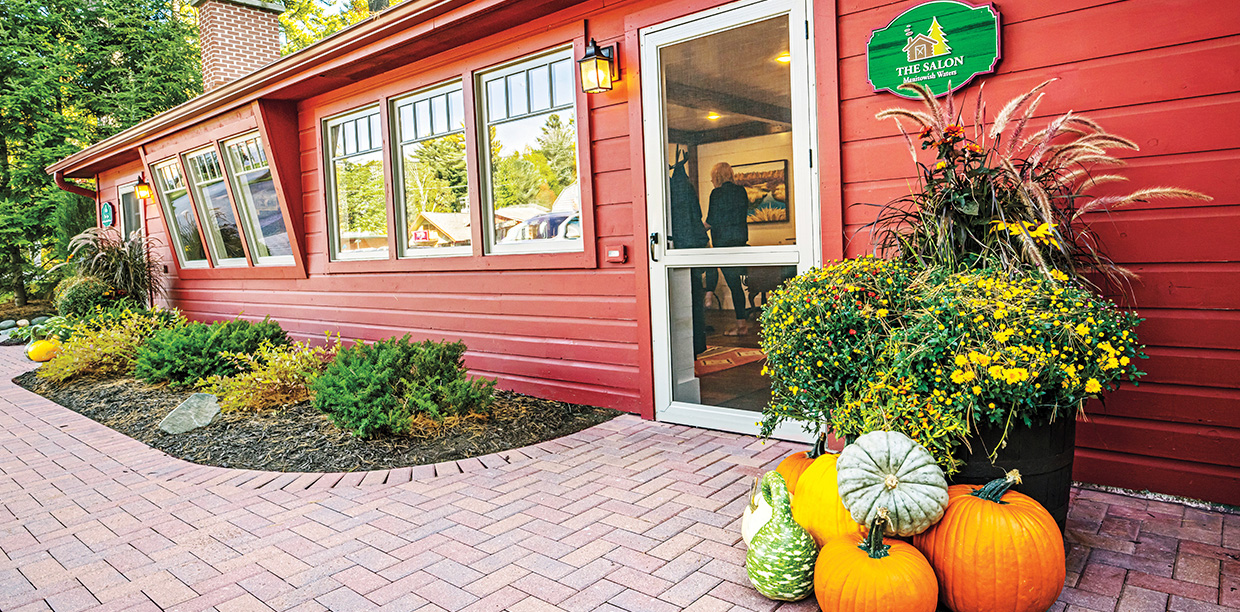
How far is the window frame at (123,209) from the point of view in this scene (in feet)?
36.3

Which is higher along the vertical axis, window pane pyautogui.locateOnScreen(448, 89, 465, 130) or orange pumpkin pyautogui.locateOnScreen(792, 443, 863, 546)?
window pane pyautogui.locateOnScreen(448, 89, 465, 130)

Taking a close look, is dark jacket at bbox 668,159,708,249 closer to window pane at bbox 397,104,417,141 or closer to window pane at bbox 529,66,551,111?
window pane at bbox 529,66,551,111

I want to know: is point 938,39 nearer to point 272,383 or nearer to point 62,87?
point 272,383

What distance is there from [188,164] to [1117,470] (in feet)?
32.7

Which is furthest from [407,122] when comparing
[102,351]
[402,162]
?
[102,351]

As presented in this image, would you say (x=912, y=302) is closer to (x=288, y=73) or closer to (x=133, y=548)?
(x=133, y=548)

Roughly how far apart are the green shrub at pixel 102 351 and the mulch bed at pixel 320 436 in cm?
150

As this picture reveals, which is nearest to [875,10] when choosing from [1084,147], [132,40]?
[1084,147]

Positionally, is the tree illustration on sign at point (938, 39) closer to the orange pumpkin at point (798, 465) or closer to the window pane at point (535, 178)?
the orange pumpkin at point (798, 465)

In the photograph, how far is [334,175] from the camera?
702cm

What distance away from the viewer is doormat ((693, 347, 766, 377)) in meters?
4.17

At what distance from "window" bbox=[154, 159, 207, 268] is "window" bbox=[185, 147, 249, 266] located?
41 cm

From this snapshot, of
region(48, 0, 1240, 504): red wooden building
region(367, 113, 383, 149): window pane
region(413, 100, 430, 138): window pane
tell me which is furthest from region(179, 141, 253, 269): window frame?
region(413, 100, 430, 138): window pane

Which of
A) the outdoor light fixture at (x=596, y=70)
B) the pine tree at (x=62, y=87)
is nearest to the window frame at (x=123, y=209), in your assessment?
the pine tree at (x=62, y=87)
